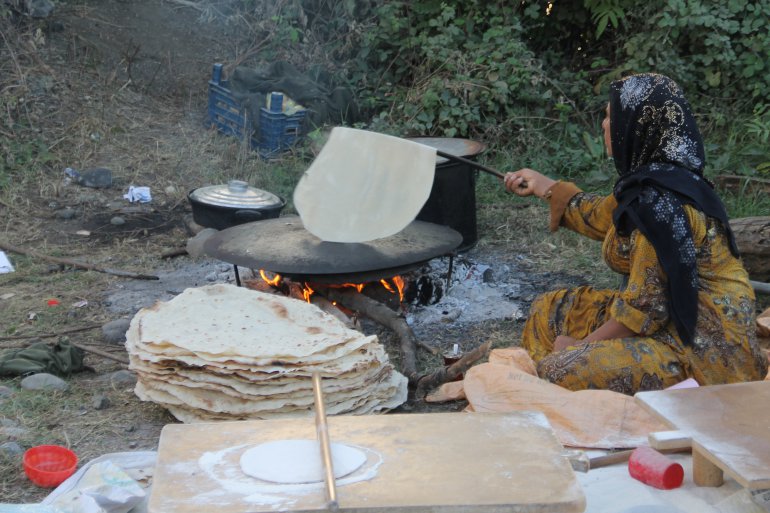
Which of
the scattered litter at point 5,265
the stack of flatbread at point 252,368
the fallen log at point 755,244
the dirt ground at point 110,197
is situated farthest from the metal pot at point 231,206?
the fallen log at point 755,244

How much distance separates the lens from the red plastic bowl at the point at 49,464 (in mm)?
2885

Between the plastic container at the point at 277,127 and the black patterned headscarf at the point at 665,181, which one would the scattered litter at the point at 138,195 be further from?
the black patterned headscarf at the point at 665,181

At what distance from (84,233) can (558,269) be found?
3.07 meters

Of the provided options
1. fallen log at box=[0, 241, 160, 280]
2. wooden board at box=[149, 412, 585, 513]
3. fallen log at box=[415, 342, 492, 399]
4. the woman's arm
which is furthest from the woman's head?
fallen log at box=[0, 241, 160, 280]

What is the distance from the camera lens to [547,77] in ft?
24.2

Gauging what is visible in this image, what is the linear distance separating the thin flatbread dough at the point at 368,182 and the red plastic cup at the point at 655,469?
1166mm

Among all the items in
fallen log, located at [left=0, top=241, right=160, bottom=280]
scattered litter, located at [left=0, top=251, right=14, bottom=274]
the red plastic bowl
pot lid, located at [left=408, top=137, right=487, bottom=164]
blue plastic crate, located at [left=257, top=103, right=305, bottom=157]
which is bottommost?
Answer: scattered litter, located at [left=0, top=251, right=14, bottom=274]

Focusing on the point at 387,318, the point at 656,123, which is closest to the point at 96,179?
the point at 387,318

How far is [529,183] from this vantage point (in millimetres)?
3646

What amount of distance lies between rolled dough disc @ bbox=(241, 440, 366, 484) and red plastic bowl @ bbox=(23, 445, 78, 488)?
1145 millimetres

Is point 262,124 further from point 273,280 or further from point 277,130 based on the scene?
point 273,280

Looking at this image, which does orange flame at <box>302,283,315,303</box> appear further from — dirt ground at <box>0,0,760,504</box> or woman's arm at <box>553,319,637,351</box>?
woman's arm at <box>553,319,637,351</box>

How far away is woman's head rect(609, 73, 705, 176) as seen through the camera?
3.21m

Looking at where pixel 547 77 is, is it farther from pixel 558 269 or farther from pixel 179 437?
pixel 179 437
